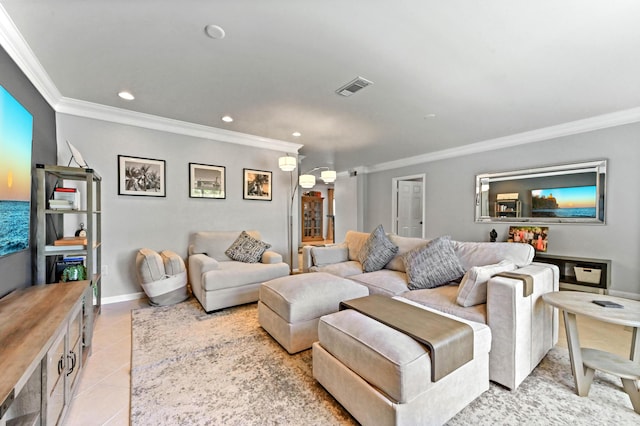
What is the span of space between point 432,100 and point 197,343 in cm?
342

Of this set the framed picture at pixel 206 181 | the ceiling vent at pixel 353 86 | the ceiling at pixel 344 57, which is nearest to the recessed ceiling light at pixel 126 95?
the ceiling at pixel 344 57

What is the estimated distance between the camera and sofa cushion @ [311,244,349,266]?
351 cm

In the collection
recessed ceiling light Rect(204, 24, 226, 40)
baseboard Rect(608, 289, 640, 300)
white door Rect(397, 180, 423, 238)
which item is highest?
recessed ceiling light Rect(204, 24, 226, 40)

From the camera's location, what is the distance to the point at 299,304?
2131 mm

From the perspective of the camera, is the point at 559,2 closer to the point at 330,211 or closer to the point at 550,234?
the point at 550,234

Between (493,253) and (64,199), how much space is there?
391 cm

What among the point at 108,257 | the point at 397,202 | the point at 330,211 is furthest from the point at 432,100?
the point at 330,211

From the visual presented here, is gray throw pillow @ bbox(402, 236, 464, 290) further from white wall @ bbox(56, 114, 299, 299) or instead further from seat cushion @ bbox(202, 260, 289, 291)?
white wall @ bbox(56, 114, 299, 299)

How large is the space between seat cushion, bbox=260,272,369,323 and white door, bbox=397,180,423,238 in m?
4.30

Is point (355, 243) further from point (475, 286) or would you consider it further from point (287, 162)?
point (475, 286)

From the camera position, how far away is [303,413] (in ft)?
4.87

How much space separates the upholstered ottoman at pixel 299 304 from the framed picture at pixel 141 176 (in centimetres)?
234

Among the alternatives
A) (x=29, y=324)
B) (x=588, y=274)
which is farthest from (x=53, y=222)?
(x=588, y=274)

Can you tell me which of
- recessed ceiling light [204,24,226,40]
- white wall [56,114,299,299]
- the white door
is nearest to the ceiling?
recessed ceiling light [204,24,226,40]
